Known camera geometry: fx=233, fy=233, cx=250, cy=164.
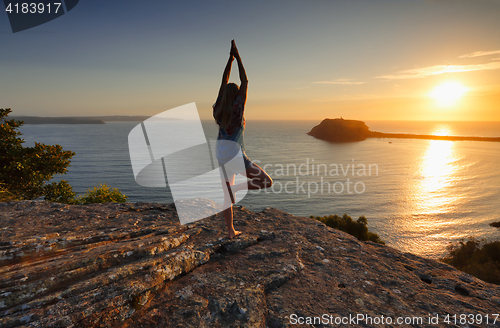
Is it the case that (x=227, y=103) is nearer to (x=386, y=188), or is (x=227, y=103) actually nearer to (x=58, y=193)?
(x=58, y=193)

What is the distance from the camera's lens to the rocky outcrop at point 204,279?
2.85 metres

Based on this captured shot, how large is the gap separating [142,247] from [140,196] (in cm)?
7319

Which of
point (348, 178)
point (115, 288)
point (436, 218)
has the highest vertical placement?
point (115, 288)

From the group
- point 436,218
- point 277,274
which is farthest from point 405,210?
point 277,274

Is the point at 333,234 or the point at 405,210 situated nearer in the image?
the point at 333,234

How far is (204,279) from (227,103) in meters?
3.12

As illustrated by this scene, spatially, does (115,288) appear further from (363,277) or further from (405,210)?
(405,210)

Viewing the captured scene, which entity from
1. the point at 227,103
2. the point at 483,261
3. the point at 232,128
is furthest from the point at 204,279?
the point at 483,261

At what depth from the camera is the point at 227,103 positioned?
446 cm

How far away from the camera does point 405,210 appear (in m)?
76.0

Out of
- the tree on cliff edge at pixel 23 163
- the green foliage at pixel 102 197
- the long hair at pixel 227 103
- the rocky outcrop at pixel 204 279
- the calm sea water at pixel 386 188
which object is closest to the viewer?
the rocky outcrop at pixel 204 279

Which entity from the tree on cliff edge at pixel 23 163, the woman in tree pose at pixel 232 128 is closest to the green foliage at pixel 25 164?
the tree on cliff edge at pixel 23 163

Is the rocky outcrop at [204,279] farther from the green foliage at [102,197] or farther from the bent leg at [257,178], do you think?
the green foliage at [102,197]

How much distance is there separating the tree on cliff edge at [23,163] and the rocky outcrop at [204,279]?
759cm
